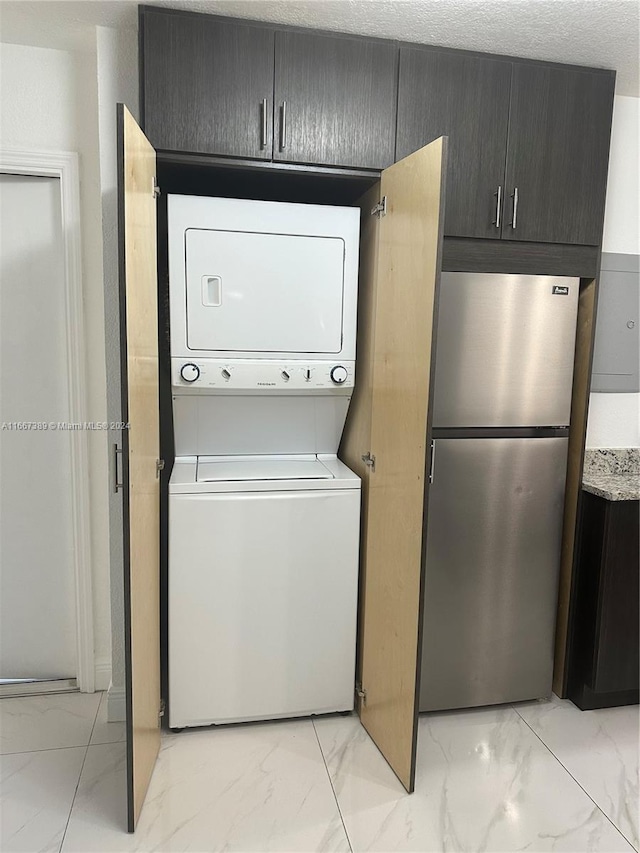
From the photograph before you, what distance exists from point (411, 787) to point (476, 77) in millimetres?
2298

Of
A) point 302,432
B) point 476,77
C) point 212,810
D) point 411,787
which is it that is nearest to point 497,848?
point 411,787

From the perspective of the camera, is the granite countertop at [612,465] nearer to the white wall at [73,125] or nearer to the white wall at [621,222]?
the white wall at [621,222]

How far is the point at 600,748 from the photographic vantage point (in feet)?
7.07

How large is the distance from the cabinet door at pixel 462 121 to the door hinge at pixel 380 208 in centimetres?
15

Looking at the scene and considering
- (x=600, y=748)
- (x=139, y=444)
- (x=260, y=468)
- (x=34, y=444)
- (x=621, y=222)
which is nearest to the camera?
(x=139, y=444)

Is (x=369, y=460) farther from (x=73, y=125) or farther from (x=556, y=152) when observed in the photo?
(x=73, y=125)

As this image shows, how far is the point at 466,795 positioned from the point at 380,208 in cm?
191

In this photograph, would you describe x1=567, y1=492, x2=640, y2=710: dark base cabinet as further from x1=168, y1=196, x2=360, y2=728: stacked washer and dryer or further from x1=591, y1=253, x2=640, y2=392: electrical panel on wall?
x1=168, y1=196, x2=360, y2=728: stacked washer and dryer

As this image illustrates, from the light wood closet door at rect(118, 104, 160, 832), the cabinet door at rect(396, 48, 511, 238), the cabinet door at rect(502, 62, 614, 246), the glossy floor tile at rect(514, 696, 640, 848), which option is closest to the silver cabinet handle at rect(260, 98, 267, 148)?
the light wood closet door at rect(118, 104, 160, 832)

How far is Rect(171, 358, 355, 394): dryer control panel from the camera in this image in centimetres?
208

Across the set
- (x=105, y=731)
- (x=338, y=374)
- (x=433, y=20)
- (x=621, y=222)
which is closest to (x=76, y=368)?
(x=338, y=374)

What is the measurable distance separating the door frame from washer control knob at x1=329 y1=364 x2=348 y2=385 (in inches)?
38.0

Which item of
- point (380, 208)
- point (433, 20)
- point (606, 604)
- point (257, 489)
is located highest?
point (433, 20)

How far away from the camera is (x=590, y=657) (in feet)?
7.60
